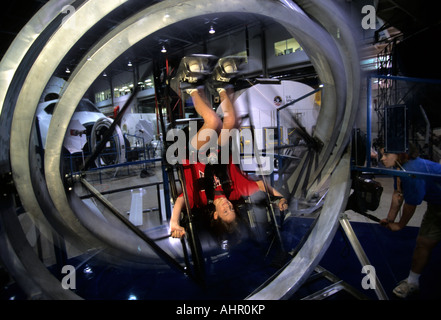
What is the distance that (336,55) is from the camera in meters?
2.04

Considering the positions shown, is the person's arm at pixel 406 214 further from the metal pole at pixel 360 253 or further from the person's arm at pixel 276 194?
the person's arm at pixel 276 194

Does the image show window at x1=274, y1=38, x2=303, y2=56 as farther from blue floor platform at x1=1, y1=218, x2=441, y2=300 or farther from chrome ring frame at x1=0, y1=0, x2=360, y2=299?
blue floor platform at x1=1, y1=218, x2=441, y2=300

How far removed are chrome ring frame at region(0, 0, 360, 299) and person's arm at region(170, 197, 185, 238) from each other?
0.65 meters

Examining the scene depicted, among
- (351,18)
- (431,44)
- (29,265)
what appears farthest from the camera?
(431,44)

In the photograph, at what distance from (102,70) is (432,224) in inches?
113

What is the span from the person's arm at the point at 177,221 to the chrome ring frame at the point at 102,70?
25.7 inches

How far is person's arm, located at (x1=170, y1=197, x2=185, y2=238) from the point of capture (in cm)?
211

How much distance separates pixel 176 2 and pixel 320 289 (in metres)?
2.65

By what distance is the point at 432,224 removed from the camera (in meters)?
2.11

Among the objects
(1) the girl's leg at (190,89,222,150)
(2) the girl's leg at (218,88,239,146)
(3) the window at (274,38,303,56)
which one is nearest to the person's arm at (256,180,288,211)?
(2) the girl's leg at (218,88,239,146)

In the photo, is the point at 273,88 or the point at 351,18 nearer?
the point at 351,18

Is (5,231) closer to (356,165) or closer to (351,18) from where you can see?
(356,165)

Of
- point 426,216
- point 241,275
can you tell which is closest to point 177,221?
point 241,275

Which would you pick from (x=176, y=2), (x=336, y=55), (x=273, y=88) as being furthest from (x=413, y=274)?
(x=273, y=88)
